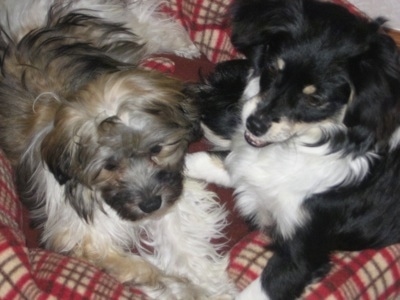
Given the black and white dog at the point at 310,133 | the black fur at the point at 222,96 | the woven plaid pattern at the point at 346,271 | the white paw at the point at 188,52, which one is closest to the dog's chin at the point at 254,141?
the black and white dog at the point at 310,133

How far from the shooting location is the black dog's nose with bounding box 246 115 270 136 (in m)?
2.45

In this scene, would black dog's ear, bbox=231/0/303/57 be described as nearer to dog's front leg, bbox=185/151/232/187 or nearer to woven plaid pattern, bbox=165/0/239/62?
dog's front leg, bbox=185/151/232/187

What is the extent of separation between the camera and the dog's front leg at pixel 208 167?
10.4 ft

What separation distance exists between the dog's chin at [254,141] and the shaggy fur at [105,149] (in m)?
0.26

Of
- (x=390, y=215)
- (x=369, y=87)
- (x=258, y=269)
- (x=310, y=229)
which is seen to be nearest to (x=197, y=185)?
(x=258, y=269)

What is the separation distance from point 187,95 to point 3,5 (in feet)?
3.61

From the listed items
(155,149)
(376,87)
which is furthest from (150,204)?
(376,87)

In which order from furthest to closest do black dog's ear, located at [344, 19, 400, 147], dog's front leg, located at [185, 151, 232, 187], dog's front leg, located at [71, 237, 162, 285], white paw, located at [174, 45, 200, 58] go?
white paw, located at [174, 45, 200, 58] < dog's front leg, located at [185, 151, 232, 187] < dog's front leg, located at [71, 237, 162, 285] < black dog's ear, located at [344, 19, 400, 147]

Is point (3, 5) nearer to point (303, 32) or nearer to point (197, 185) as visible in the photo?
point (197, 185)

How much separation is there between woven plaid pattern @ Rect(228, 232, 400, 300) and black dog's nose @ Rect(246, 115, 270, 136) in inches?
27.1

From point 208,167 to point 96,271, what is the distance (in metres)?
0.73

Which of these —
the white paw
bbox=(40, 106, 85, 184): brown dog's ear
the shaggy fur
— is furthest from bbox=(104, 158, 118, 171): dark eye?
the white paw

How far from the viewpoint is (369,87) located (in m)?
2.30

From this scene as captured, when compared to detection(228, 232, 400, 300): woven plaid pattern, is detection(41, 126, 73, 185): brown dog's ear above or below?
above
